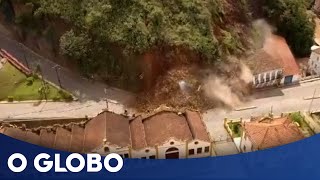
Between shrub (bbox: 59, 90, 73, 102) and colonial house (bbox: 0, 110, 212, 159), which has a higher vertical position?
shrub (bbox: 59, 90, 73, 102)

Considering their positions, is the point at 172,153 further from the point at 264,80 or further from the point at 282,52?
the point at 282,52

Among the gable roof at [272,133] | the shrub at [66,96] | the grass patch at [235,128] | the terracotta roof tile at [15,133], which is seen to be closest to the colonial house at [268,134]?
the gable roof at [272,133]

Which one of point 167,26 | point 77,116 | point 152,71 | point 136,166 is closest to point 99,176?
point 136,166

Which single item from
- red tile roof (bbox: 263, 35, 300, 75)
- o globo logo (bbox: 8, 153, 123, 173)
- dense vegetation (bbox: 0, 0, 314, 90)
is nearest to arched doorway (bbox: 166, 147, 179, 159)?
o globo logo (bbox: 8, 153, 123, 173)

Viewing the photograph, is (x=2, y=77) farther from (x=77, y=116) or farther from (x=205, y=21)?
(x=205, y=21)

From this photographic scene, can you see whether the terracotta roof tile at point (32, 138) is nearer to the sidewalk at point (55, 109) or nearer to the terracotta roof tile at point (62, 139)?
the terracotta roof tile at point (62, 139)

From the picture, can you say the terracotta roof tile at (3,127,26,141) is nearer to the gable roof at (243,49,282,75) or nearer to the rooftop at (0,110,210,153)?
the rooftop at (0,110,210,153)

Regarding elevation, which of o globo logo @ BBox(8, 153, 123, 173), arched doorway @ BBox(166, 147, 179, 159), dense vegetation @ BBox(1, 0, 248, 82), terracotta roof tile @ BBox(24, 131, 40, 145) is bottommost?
o globo logo @ BBox(8, 153, 123, 173)
